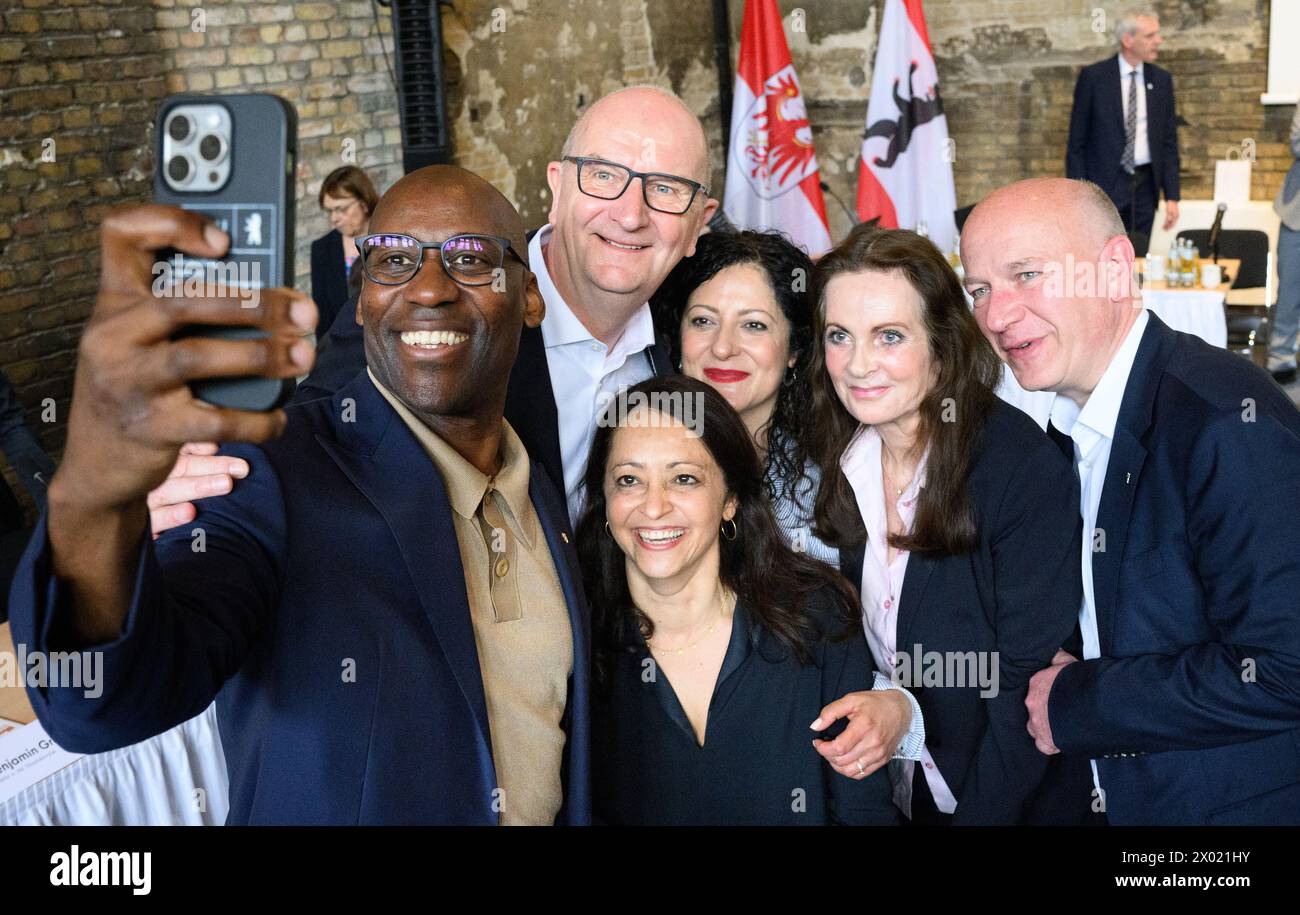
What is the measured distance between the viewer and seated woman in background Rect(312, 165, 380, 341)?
5.43 m

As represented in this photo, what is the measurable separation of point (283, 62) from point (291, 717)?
4.99 meters

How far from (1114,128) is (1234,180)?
127 cm

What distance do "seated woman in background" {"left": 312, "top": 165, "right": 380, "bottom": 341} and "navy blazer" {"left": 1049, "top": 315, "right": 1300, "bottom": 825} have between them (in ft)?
13.7

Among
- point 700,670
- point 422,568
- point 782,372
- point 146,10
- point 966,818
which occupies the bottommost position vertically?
point 966,818

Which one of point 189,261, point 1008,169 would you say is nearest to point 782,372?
point 189,261

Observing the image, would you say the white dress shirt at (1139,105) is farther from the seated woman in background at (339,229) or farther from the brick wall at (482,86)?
the seated woman in background at (339,229)

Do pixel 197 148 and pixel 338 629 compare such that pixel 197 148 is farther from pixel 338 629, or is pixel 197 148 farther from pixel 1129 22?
pixel 1129 22

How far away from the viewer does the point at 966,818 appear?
2.25 meters

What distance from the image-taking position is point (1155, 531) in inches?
76.0

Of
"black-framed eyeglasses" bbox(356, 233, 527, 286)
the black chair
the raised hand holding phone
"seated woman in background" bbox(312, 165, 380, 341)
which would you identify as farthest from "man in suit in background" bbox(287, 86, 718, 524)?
the black chair

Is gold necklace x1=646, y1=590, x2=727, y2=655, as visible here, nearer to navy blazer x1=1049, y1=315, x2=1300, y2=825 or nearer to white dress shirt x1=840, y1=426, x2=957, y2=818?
white dress shirt x1=840, y1=426, x2=957, y2=818

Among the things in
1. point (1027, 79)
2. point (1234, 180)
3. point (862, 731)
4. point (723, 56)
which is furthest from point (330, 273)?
point (1234, 180)

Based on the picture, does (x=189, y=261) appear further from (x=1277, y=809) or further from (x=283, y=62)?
(x=283, y=62)

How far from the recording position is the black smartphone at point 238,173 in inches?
42.8
